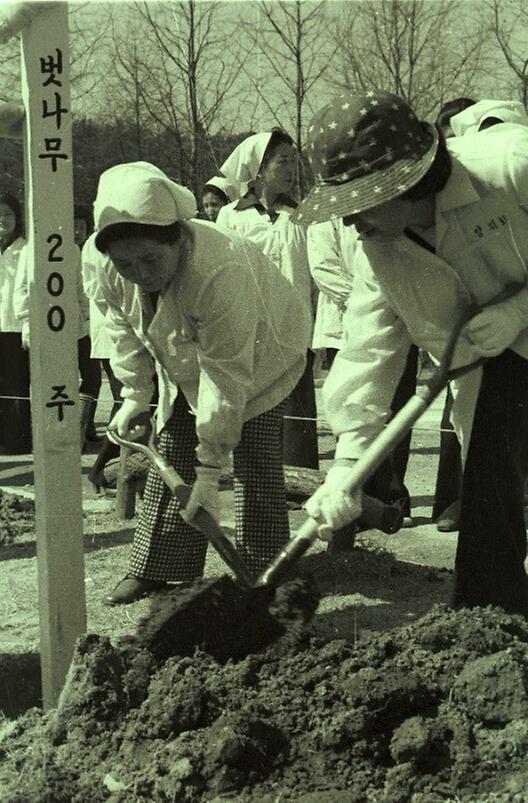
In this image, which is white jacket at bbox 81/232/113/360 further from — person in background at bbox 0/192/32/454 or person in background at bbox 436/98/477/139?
person in background at bbox 436/98/477/139

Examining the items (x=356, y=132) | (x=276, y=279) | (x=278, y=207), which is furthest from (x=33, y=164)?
(x=278, y=207)

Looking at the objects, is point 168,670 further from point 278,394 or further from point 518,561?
point 278,394

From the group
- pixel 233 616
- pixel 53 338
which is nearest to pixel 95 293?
pixel 53 338

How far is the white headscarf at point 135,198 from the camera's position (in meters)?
3.56

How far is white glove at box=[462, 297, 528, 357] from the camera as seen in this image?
318cm

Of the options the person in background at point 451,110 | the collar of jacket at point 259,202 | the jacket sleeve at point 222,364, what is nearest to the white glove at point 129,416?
the jacket sleeve at point 222,364

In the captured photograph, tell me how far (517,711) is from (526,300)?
3.69ft

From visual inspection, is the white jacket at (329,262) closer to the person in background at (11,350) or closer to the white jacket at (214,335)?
the white jacket at (214,335)

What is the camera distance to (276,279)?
4.42 metres

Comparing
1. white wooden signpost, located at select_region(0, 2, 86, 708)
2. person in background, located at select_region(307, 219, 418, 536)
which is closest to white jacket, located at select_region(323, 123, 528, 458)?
white wooden signpost, located at select_region(0, 2, 86, 708)

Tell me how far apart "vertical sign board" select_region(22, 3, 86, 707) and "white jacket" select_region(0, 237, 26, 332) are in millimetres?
4972

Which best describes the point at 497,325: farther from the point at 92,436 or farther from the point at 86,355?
the point at 92,436

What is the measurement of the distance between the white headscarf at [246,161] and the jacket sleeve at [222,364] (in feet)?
7.85

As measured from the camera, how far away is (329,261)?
591 centimetres
